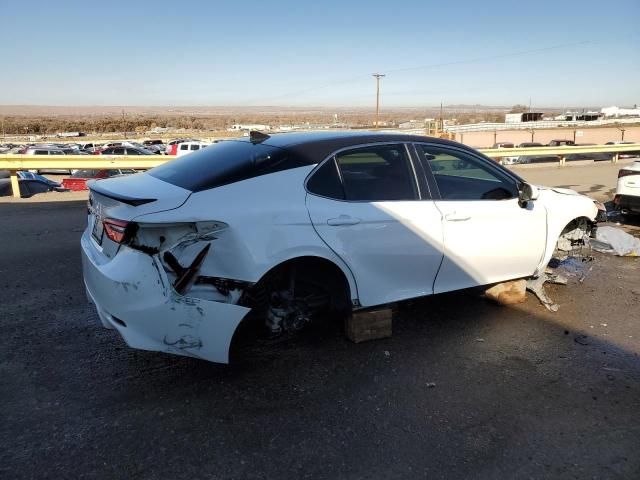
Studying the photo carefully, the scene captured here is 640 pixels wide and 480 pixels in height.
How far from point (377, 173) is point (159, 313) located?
6.30ft

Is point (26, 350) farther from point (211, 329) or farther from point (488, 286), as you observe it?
point (488, 286)

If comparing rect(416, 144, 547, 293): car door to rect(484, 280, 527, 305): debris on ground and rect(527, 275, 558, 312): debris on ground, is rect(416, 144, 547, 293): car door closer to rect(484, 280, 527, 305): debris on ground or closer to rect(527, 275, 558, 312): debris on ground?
rect(484, 280, 527, 305): debris on ground

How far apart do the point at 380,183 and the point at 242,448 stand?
2115mm

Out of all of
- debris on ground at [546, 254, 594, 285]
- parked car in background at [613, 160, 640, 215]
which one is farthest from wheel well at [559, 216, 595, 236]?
parked car in background at [613, 160, 640, 215]

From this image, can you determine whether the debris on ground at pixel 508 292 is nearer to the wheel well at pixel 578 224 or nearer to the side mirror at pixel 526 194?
the side mirror at pixel 526 194

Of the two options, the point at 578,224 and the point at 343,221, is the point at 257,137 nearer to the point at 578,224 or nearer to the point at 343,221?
the point at 343,221

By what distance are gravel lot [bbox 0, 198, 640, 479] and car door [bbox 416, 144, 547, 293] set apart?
0.50 metres

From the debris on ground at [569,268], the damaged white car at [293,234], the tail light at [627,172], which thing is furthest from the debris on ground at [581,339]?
the tail light at [627,172]

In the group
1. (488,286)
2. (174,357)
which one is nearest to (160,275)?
(174,357)

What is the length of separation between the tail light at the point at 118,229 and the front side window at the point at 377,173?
1492 millimetres

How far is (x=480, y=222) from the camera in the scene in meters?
4.16

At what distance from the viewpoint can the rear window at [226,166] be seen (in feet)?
11.0

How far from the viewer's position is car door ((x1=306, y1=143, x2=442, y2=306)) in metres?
3.51

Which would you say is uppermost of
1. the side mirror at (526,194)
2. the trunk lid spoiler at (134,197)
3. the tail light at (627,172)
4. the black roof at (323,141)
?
the black roof at (323,141)
